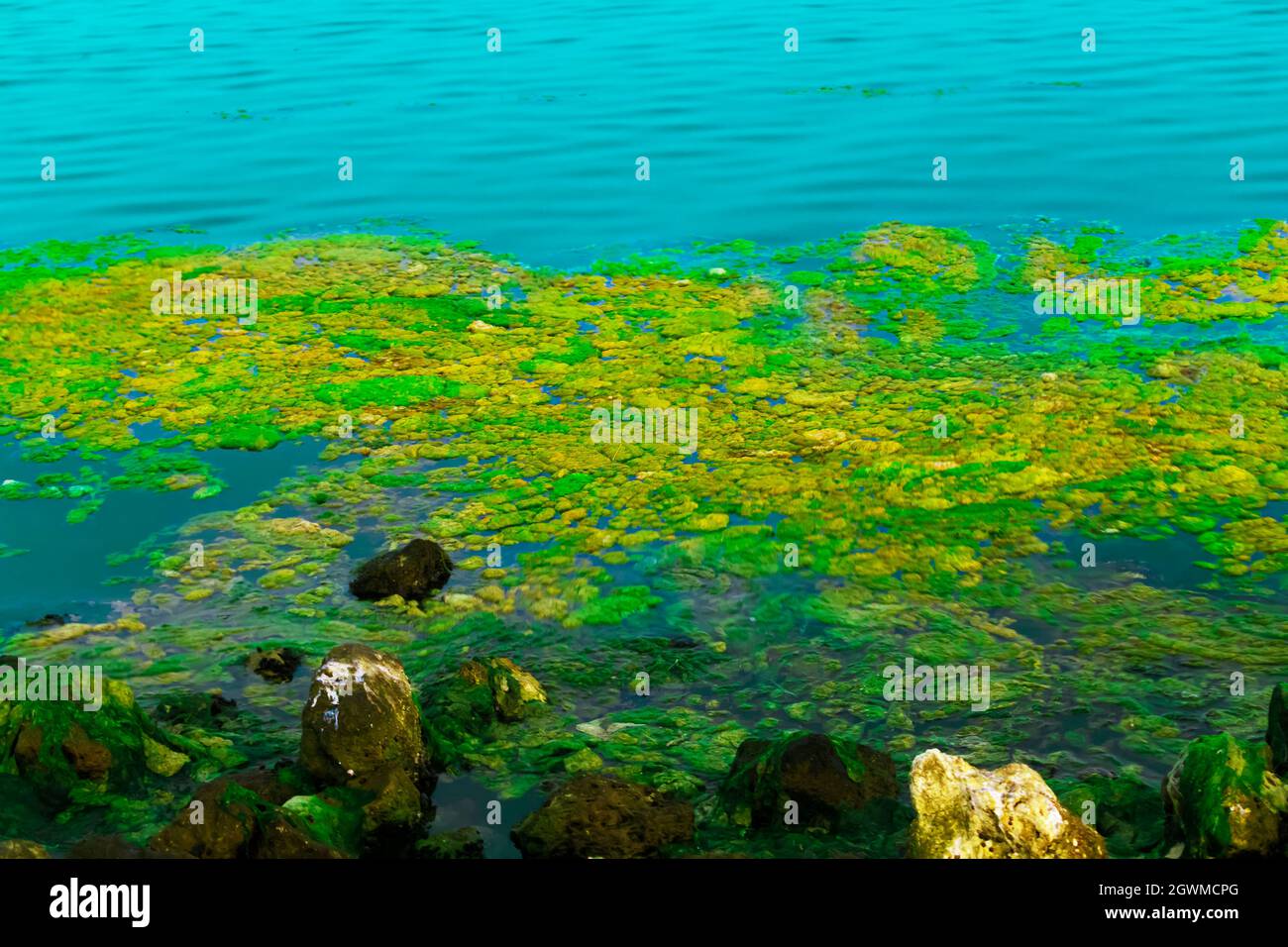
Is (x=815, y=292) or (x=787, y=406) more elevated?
(x=815, y=292)

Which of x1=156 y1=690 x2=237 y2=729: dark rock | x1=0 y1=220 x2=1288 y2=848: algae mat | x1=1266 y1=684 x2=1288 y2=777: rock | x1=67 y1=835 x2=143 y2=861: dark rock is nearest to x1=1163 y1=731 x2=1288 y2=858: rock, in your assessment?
x1=1266 y1=684 x2=1288 y2=777: rock

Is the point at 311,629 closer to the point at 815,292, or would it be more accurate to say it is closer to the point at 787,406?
the point at 787,406

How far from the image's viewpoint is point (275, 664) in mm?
10219

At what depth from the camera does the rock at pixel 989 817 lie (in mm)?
7477

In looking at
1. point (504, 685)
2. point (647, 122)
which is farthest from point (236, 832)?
point (647, 122)

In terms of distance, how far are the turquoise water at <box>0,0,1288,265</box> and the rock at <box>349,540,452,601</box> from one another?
9.23 metres

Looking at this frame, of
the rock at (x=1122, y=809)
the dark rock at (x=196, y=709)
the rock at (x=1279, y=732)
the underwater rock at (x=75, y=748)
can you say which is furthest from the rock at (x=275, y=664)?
the rock at (x=1279, y=732)

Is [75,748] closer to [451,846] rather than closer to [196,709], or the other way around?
[196,709]

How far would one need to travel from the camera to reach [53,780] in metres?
8.84

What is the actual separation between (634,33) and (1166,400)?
2543 centimetres

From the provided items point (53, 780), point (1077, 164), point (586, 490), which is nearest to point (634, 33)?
point (1077, 164)

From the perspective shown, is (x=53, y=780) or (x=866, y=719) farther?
(x=866, y=719)

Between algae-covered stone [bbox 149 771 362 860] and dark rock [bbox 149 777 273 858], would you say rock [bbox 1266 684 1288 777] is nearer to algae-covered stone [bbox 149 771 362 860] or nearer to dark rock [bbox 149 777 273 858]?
algae-covered stone [bbox 149 771 362 860]

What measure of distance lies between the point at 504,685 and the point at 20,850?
10.9 ft
